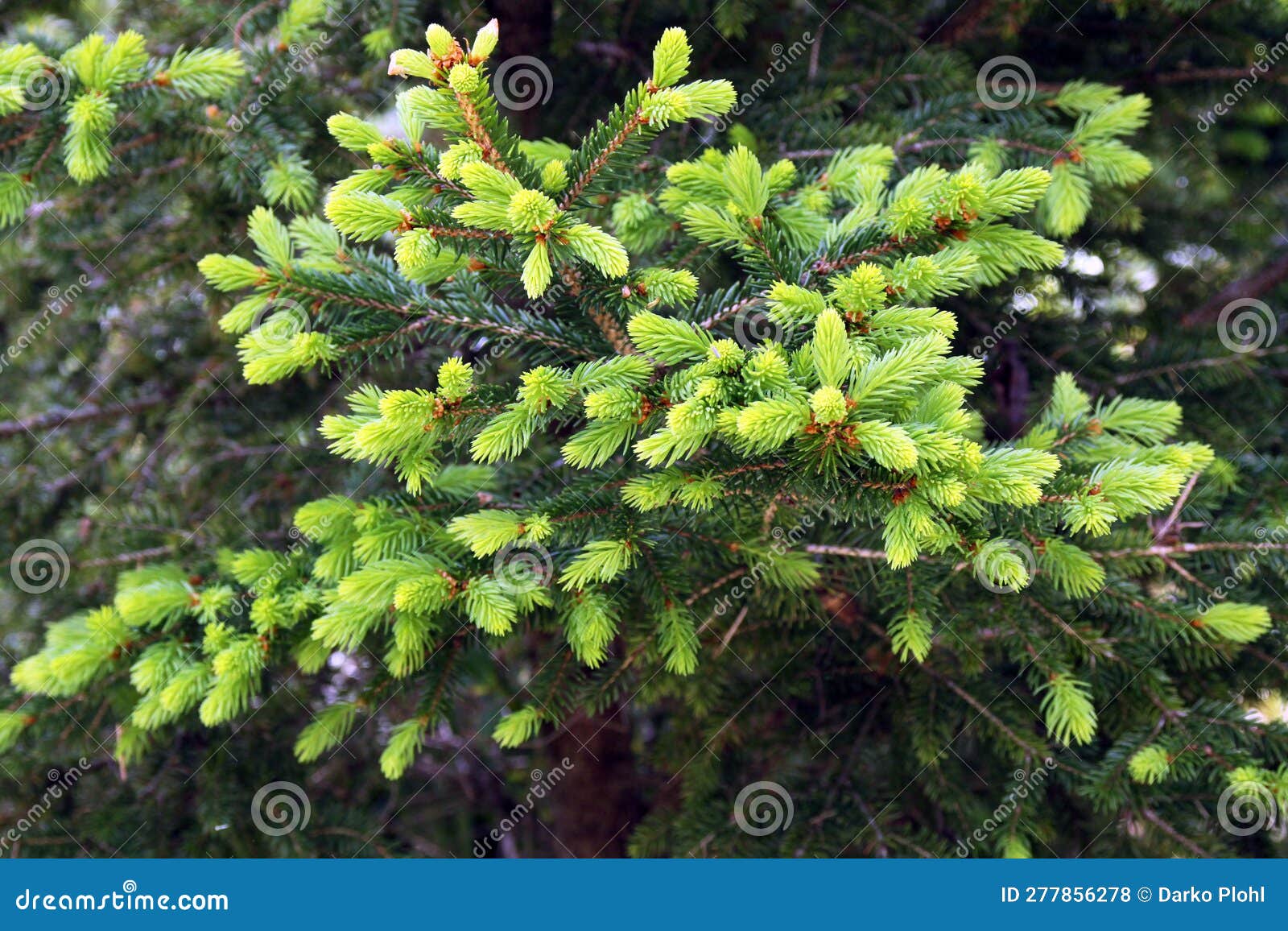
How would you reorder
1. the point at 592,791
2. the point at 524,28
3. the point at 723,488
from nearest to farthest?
the point at 723,488 → the point at 524,28 → the point at 592,791

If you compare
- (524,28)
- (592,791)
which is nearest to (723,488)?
(524,28)

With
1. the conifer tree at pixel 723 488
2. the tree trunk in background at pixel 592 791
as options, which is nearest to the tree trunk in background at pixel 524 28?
the conifer tree at pixel 723 488

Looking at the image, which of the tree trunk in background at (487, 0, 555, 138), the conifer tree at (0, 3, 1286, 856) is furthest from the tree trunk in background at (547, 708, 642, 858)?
the tree trunk in background at (487, 0, 555, 138)

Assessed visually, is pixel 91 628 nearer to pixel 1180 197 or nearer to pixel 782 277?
pixel 782 277

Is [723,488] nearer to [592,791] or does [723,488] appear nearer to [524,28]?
[524,28]

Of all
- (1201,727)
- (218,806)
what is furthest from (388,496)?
(1201,727)

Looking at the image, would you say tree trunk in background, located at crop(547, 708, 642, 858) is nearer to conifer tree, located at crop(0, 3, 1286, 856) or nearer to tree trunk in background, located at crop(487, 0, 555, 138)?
conifer tree, located at crop(0, 3, 1286, 856)

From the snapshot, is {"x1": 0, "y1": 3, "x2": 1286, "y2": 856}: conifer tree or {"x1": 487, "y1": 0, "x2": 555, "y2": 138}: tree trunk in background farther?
{"x1": 487, "y1": 0, "x2": 555, "y2": 138}: tree trunk in background

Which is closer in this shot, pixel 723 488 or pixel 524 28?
pixel 723 488
